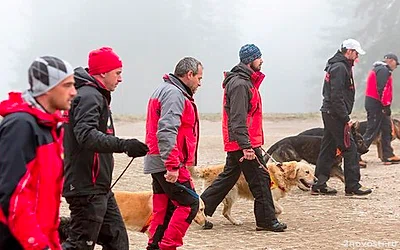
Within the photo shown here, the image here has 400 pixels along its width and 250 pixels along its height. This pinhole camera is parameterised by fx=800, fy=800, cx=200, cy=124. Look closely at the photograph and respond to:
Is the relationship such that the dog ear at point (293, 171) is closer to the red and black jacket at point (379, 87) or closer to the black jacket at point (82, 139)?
the black jacket at point (82, 139)

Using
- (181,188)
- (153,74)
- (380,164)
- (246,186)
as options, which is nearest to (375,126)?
(380,164)

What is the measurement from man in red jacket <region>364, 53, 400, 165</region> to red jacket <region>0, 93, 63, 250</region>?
408 inches

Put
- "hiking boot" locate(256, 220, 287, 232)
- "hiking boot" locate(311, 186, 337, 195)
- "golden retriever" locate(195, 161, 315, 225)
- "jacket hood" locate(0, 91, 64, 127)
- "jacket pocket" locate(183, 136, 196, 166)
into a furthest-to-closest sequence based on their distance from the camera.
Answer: "hiking boot" locate(311, 186, 337, 195)
"golden retriever" locate(195, 161, 315, 225)
"hiking boot" locate(256, 220, 287, 232)
"jacket pocket" locate(183, 136, 196, 166)
"jacket hood" locate(0, 91, 64, 127)

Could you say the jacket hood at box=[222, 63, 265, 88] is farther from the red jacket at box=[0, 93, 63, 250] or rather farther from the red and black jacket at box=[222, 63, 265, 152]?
the red jacket at box=[0, 93, 63, 250]

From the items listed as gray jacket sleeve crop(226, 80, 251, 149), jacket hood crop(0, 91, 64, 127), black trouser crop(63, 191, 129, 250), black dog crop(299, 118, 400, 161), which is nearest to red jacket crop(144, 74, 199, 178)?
black trouser crop(63, 191, 129, 250)

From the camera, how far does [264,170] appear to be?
7.96 metres

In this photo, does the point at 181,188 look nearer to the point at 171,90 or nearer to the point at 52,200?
the point at 171,90

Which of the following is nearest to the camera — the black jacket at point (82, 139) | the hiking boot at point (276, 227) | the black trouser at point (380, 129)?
the black jacket at point (82, 139)

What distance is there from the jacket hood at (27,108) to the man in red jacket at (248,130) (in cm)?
428

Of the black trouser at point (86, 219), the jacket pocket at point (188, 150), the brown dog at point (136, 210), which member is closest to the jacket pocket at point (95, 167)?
the black trouser at point (86, 219)

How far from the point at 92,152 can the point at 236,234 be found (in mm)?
3333

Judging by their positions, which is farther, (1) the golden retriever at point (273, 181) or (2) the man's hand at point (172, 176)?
(1) the golden retriever at point (273, 181)

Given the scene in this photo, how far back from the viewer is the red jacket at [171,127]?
19.6ft

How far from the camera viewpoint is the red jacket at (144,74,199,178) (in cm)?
598
